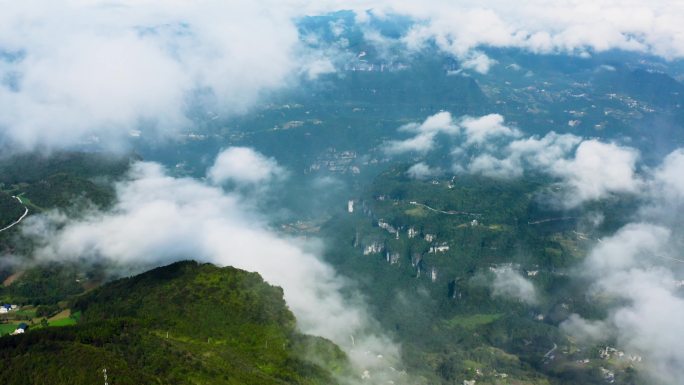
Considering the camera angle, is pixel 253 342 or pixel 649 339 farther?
pixel 649 339

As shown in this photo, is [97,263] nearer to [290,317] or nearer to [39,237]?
[39,237]

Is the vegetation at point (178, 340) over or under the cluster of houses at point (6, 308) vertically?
over

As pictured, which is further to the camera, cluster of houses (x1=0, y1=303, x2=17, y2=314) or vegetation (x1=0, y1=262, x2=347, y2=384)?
cluster of houses (x1=0, y1=303, x2=17, y2=314)

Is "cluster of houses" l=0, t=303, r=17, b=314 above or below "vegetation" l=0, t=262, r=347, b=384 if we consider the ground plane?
below

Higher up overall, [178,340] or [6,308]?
[178,340]

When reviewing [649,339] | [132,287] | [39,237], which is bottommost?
[39,237]

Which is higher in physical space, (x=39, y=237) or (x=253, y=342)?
(x=253, y=342)

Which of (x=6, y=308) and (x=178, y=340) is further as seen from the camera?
(x=6, y=308)

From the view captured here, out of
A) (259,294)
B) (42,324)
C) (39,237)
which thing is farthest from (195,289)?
(39,237)

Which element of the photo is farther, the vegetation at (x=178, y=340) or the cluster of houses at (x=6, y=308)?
the cluster of houses at (x=6, y=308)

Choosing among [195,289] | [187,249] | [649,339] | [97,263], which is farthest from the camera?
[649,339]

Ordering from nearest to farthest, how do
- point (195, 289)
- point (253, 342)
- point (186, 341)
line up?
1. point (186, 341)
2. point (253, 342)
3. point (195, 289)
